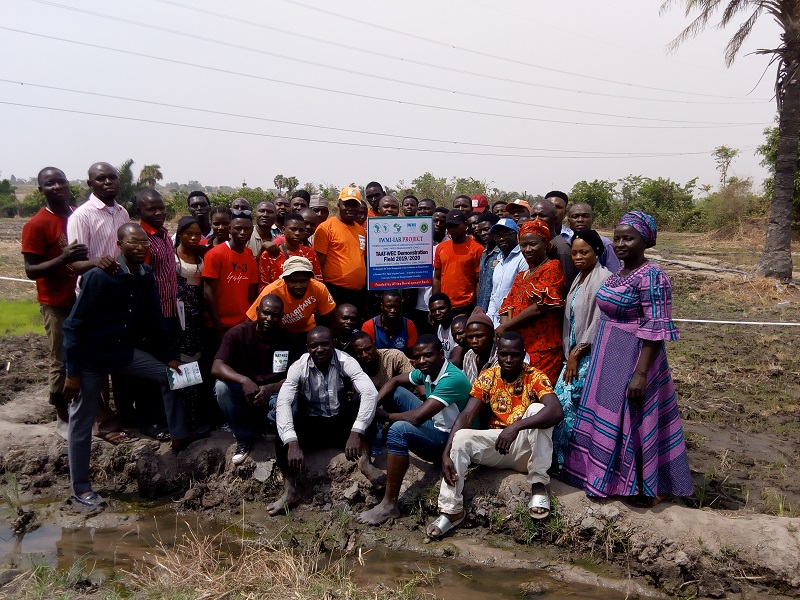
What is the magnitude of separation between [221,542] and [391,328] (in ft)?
7.49

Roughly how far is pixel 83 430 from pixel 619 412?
4.11 meters

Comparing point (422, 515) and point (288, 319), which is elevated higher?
point (288, 319)

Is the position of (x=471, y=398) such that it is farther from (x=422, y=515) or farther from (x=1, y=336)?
(x=1, y=336)

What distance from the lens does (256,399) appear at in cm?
536

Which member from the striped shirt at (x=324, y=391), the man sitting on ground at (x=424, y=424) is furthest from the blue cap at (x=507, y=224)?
the striped shirt at (x=324, y=391)

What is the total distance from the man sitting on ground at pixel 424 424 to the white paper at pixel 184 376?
1.69m

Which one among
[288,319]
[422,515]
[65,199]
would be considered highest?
[65,199]

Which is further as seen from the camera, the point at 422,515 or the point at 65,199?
the point at 65,199

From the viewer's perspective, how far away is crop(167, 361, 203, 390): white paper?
5469 millimetres

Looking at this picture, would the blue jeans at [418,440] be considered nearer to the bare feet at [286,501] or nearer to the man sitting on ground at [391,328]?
the bare feet at [286,501]

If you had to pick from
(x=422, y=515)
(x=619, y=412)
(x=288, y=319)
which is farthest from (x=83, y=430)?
(x=619, y=412)

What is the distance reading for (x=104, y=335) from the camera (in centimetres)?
519

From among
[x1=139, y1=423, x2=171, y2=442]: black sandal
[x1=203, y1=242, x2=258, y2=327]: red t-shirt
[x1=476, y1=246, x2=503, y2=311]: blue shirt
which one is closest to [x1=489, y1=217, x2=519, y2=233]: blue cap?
[x1=476, y1=246, x2=503, y2=311]: blue shirt

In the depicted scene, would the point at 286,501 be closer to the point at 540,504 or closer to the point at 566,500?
the point at 540,504
